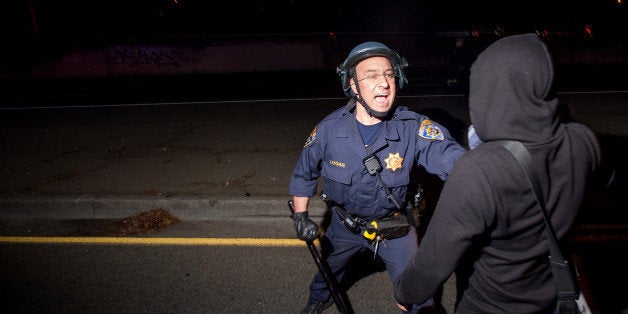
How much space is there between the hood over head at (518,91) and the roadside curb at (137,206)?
3.04m

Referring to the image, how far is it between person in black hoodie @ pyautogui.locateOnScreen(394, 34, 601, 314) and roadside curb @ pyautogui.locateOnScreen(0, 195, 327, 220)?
2.81 metres

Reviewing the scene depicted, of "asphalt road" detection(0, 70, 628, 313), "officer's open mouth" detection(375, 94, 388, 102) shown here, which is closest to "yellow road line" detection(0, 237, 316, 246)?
"asphalt road" detection(0, 70, 628, 313)

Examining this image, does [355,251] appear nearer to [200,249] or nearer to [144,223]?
[200,249]

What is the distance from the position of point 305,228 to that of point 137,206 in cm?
291

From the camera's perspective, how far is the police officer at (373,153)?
227 centimetres

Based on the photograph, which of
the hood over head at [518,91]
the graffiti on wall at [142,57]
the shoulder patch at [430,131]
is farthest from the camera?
the graffiti on wall at [142,57]

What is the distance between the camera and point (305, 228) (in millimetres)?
2447

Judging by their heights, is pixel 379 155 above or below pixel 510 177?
below

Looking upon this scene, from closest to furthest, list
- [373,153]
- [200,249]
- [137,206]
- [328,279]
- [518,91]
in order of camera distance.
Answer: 1. [518,91]
2. [373,153]
3. [328,279]
4. [200,249]
5. [137,206]

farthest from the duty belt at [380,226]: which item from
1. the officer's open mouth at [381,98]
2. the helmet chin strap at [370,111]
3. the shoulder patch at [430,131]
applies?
the officer's open mouth at [381,98]

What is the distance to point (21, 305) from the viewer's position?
3.03 metres

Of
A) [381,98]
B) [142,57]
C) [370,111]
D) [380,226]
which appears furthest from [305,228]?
[142,57]

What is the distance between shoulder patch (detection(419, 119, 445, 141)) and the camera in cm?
227

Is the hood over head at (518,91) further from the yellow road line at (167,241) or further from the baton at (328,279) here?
the yellow road line at (167,241)
